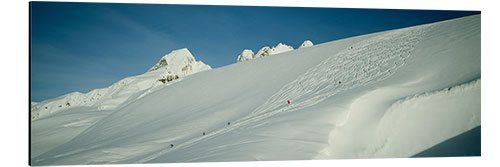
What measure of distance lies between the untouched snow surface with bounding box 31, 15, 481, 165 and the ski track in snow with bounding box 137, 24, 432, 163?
0.02m

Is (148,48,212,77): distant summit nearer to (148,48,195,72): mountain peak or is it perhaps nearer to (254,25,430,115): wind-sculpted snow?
(148,48,195,72): mountain peak

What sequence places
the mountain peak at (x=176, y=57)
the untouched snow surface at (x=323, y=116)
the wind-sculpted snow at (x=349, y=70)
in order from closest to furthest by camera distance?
the untouched snow surface at (x=323, y=116)
the wind-sculpted snow at (x=349, y=70)
the mountain peak at (x=176, y=57)

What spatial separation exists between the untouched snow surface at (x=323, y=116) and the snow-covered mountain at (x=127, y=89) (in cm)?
24

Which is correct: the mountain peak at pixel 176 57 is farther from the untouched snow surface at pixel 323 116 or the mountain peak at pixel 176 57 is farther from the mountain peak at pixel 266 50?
the mountain peak at pixel 266 50

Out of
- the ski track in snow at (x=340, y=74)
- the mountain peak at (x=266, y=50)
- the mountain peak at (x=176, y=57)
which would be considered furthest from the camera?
the mountain peak at (x=266, y=50)

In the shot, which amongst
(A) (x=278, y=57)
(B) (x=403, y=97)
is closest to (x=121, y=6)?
(B) (x=403, y=97)

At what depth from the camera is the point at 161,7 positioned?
493cm

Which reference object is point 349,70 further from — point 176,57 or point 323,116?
point 176,57

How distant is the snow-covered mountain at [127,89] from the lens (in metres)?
4.95

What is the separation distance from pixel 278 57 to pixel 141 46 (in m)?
4.35

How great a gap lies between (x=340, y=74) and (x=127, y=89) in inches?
Result: 235

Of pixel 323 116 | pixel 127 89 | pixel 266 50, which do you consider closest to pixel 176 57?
pixel 266 50
